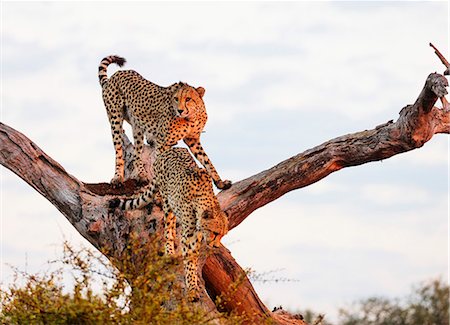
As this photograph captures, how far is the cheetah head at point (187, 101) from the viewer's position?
9016 millimetres

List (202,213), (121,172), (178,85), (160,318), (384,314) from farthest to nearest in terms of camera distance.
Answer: (384,314)
(121,172)
(178,85)
(202,213)
(160,318)

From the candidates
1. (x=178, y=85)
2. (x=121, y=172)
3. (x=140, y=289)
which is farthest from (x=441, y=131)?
(x=140, y=289)

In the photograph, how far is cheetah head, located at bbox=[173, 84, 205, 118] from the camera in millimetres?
9016

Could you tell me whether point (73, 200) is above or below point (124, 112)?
below

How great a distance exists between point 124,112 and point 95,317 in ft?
14.2

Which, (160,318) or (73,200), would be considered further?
(73,200)

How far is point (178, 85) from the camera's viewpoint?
9.34m

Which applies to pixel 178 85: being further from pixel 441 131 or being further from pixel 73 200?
pixel 441 131

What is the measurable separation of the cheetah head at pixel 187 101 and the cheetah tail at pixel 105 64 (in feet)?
5.74

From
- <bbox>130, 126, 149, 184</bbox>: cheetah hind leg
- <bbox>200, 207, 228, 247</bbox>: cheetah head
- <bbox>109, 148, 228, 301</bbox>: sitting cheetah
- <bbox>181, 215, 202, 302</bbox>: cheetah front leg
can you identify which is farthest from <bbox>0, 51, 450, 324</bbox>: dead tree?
<bbox>200, 207, 228, 247</bbox>: cheetah head

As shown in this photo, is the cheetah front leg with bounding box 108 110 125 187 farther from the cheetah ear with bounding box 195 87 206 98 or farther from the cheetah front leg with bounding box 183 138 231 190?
the cheetah ear with bounding box 195 87 206 98

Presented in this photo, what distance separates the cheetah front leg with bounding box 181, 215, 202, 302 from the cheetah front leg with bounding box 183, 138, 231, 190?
991mm

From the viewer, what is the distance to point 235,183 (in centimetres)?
977

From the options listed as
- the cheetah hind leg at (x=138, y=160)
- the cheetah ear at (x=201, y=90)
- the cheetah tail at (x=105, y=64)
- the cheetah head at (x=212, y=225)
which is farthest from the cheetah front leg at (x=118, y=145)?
the cheetah head at (x=212, y=225)
